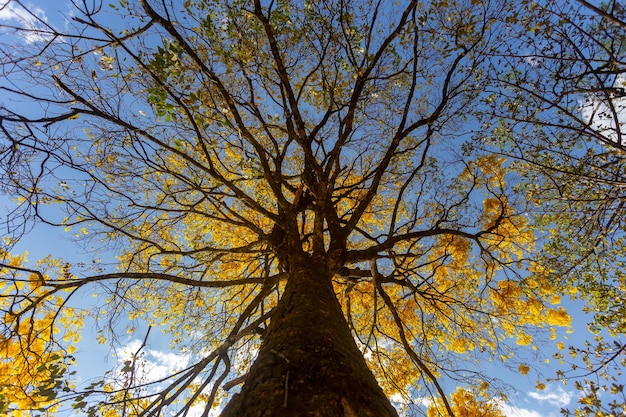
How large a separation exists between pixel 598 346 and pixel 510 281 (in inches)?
94.5

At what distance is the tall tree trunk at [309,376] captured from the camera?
1.50 metres

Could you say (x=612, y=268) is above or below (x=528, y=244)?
below

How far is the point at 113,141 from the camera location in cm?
433

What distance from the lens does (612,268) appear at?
15.3ft

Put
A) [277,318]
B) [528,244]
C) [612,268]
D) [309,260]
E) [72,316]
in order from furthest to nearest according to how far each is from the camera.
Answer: [528,244] → [72,316] → [612,268] → [309,260] → [277,318]

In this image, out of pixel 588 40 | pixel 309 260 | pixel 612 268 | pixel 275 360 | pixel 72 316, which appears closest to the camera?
pixel 275 360

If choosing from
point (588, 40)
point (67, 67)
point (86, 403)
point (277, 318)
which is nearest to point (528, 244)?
point (588, 40)

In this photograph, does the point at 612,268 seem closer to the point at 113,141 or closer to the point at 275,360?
the point at 275,360

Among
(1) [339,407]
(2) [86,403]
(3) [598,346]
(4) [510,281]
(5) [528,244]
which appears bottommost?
(1) [339,407]

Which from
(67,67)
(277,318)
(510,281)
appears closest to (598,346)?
(510,281)

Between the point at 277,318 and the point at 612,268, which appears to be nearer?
the point at 277,318

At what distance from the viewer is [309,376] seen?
1.71m

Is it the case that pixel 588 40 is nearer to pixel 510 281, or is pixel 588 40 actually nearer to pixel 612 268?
pixel 612 268

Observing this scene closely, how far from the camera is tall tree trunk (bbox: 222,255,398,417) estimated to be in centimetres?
150
